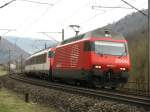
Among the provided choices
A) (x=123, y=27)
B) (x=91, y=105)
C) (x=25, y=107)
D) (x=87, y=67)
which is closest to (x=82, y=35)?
(x=87, y=67)

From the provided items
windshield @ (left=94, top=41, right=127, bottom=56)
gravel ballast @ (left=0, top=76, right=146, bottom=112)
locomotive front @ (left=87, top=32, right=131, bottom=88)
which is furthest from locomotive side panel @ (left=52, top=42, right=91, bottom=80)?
gravel ballast @ (left=0, top=76, right=146, bottom=112)

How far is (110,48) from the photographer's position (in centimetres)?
2470

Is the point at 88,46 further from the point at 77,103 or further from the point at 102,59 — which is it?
the point at 77,103

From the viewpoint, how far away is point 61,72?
31.1m

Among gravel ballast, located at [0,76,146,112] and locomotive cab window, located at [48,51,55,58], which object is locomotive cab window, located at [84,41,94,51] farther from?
locomotive cab window, located at [48,51,55,58]

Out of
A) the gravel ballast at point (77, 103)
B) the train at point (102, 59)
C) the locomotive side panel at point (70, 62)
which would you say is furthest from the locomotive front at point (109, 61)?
the gravel ballast at point (77, 103)

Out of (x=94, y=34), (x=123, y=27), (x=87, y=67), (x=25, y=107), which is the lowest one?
(x=25, y=107)

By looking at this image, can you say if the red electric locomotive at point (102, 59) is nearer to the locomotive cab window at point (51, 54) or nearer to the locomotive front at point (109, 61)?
the locomotive front at point (109, 61)

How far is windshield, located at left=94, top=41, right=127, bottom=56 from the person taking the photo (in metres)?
24.5

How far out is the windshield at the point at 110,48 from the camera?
24.5 m

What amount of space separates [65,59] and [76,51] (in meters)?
3.21

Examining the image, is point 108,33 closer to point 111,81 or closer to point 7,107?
point 111,81

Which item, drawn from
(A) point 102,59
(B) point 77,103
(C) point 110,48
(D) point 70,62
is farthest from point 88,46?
(B) point 77,103

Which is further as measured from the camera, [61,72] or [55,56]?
[55,56]
